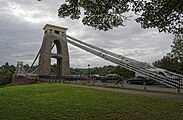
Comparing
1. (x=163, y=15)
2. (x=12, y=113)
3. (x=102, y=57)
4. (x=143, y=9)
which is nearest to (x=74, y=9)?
(x=143, y=9)

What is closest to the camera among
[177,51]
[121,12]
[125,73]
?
[121,12]

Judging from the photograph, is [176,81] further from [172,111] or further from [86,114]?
[86,114]

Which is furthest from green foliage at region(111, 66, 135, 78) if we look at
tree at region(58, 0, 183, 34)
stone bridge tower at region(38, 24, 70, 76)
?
tree at region(58, 0, 183, 34)

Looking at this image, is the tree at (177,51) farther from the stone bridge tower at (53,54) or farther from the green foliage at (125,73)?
the stone bridge tower at (53,54)

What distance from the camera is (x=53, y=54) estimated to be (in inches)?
2108

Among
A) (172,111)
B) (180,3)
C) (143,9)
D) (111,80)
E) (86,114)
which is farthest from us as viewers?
(111,80)

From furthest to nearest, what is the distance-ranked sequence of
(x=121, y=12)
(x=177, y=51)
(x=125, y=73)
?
(x=125, y=73) → (x=177, y=51) → (x=121, y=12)

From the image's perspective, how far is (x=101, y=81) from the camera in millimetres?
26953

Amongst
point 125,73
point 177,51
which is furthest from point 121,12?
point 125,73

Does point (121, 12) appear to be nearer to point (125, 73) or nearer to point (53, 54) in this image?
point (125, 73)

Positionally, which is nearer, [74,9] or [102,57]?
[74,9]

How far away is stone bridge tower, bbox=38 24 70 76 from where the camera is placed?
5159cm

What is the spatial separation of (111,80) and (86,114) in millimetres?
19497

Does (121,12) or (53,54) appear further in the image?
(53,54)
